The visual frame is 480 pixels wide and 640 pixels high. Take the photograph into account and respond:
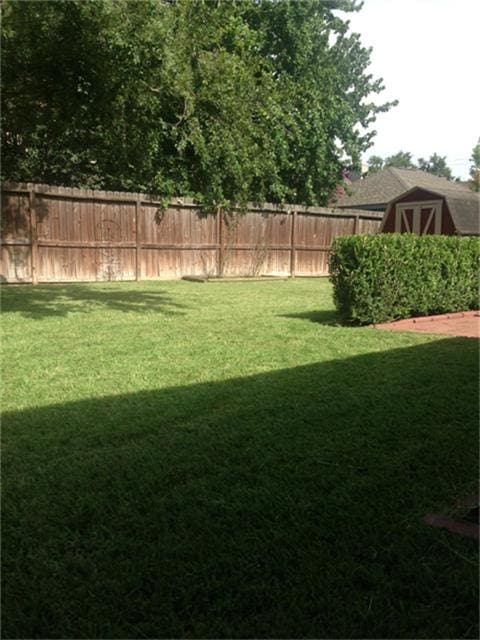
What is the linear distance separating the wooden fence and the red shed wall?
46.5 inches

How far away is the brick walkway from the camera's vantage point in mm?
7078

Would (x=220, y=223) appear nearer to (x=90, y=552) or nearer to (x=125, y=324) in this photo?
(x=125, y=324)

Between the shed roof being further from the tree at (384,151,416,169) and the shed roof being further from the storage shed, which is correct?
the tree at (384,151,416,169)

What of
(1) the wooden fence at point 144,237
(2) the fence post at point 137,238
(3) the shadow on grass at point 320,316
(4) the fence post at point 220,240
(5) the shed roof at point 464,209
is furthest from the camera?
(4) the fence post at point 220,240

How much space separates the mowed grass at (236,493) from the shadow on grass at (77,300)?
3228 mm

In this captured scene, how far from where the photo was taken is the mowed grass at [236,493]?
1.79m

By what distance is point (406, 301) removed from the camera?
7824 mm

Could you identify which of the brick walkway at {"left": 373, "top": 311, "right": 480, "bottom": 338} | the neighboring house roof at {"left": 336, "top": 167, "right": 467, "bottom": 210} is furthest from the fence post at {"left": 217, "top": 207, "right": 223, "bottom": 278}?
the neighboring house roof at {"left": 336, "top": 167, "right": 467, "bottom": 210}

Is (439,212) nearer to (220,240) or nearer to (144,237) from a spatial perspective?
(220,240)

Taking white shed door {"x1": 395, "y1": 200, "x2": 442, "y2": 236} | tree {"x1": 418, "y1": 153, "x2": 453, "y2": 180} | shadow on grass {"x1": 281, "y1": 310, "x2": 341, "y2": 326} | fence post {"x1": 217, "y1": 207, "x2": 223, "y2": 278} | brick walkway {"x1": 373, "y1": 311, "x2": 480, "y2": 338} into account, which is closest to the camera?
brick walkway {"x1": 373, "y1": 311, "x2": 480, "y2": 338}

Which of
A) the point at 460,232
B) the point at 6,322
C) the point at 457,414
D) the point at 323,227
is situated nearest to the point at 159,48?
the point at 6,322

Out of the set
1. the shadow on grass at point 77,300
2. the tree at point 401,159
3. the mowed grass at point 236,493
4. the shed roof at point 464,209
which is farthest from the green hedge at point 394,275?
the tree at point 401,159

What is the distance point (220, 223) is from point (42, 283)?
5653 mm

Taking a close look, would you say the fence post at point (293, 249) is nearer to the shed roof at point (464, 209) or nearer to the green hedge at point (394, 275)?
the shed roof at point (464, 209)
